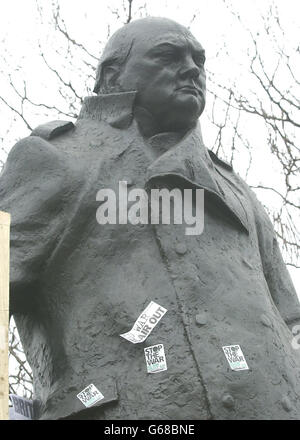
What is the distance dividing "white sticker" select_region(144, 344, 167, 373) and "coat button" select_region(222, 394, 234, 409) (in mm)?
227

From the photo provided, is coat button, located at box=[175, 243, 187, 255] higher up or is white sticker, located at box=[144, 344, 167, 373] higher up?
coat button, located at box=[175, 243, 187, 255]

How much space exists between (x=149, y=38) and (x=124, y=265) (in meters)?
1.01

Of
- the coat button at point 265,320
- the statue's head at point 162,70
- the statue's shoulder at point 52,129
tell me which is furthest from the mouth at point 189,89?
the coat button at point 265,320

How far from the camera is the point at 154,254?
3.75 metres

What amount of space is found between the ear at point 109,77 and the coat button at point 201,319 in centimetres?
114

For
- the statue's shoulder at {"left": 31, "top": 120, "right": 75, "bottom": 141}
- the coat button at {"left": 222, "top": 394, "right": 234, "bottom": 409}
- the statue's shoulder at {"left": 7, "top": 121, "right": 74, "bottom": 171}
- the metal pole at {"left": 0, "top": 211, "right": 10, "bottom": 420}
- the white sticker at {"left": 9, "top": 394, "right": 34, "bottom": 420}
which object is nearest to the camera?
the metal pole at {"left": 0, "top": 211, "right": 10, "bottom": 420}

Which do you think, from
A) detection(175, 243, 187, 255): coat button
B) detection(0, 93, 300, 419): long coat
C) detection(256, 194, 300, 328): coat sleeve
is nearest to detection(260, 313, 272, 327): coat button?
detection(0, 93, 300, 419): long coat

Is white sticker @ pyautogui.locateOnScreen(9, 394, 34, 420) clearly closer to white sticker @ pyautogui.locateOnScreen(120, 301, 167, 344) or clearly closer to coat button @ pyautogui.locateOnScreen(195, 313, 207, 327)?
white sticker @ pyautogui.locateOnScreen(120, 301, 167, 344)

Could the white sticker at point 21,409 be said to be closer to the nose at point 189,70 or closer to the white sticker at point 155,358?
the white sticker at point 155,358

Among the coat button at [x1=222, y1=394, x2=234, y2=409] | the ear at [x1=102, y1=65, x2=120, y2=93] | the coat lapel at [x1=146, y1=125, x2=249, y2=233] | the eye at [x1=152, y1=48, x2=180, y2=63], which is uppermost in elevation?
the eye at [x1=152, y1=48, x2=180, y2=63]

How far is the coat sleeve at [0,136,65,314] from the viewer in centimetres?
374

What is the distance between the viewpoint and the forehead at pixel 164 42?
418cm

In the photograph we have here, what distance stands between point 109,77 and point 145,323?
47.5 inches

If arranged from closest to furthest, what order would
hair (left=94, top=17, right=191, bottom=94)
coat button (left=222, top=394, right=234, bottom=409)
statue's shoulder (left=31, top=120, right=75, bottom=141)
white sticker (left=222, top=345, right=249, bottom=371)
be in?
coat button (left=222, top=394, right=234, bottom=409), white sticker (left=222, top=345, right=249, bottom=371), statue's shoulder (left=31, top=120, right=75, bottom=141), hair (left=94, top=17, right=191, bottom=94)
